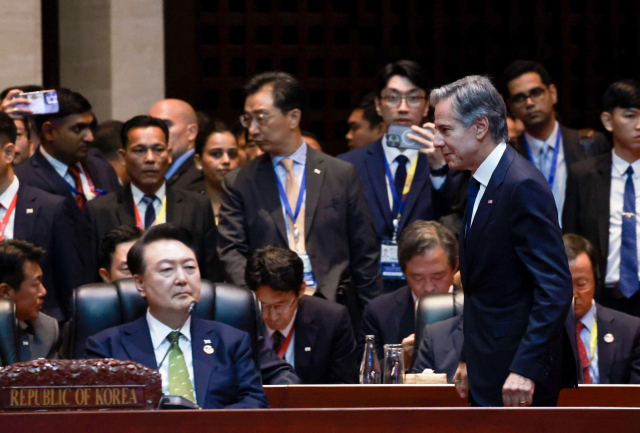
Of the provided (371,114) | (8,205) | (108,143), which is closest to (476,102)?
(8,205)

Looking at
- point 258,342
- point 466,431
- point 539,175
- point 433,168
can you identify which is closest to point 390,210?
point 433,168

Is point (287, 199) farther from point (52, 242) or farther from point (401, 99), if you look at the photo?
point (52, 242)

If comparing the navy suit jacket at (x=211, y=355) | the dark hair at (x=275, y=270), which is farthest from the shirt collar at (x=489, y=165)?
the dark hair at (x=275, y=270)

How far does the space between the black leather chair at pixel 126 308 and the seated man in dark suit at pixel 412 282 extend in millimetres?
799

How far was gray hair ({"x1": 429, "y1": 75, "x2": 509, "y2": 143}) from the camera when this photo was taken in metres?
2.62

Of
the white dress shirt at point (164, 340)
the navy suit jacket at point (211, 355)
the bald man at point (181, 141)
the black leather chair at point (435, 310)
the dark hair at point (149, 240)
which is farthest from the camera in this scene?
the bald man at point (181, 141)

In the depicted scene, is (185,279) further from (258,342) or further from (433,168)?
(433,168)

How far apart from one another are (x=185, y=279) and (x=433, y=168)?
4.77 ft

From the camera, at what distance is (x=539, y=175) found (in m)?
2.63

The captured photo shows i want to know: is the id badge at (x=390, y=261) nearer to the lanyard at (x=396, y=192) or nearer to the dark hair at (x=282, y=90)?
the lanyard at (x=396, y=192)

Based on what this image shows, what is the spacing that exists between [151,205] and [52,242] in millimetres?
557

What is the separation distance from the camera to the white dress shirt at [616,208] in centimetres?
476

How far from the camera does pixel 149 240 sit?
336 cm

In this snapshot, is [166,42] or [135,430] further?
[166,42]
